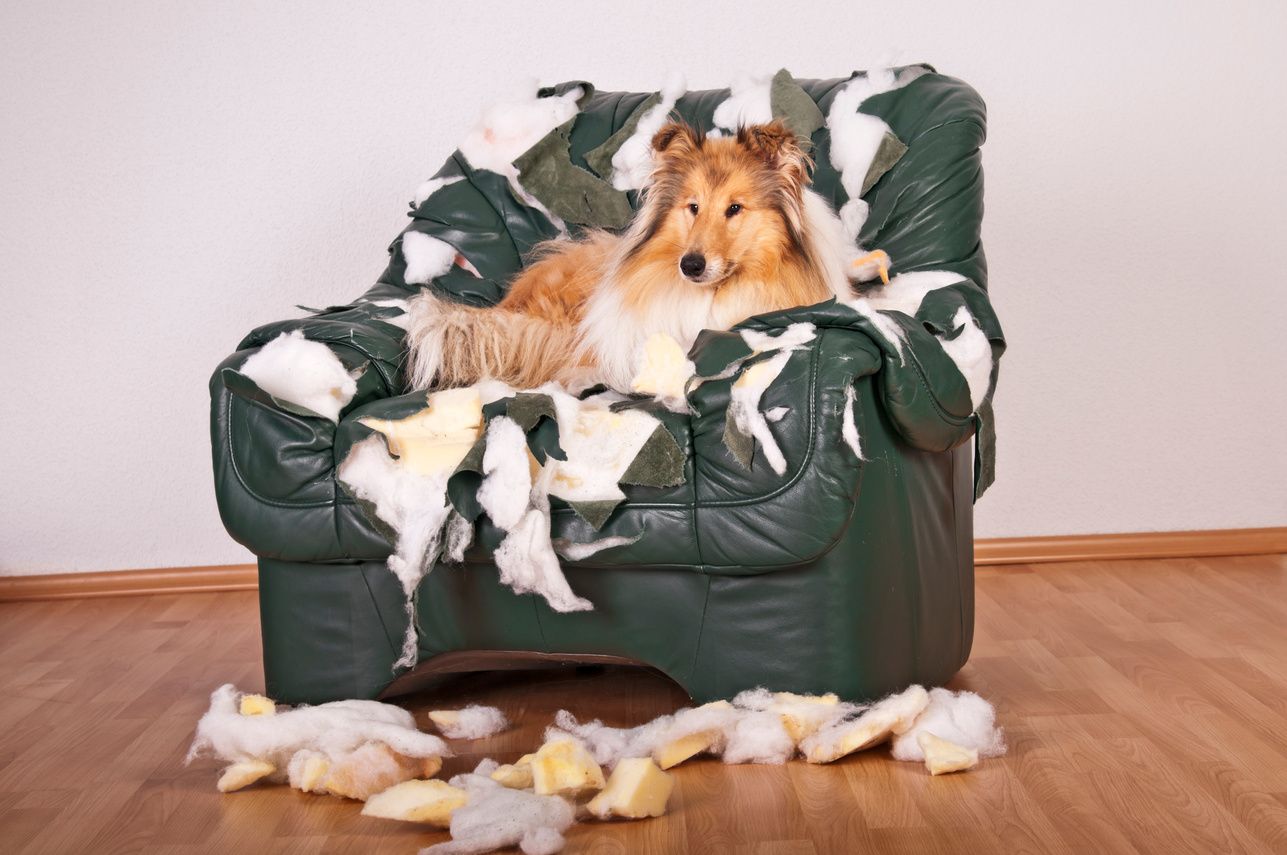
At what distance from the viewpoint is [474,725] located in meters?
1.90

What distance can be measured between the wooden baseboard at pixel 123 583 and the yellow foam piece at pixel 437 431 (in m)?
1.54

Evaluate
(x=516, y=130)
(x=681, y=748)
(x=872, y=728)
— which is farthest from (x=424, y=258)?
(x=872, y=728)

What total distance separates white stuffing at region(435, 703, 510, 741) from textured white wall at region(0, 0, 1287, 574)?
154 cm

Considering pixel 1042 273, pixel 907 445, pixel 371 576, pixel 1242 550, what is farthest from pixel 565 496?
pixel 1242 550

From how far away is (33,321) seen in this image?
3064mm

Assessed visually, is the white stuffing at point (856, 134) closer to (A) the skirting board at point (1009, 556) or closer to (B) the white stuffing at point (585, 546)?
(B) the white stuffing at point (585, 546)

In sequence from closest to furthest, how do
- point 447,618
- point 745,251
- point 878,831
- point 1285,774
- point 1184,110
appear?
point 878,831 < point 1285,774 < point 447,618 < point 745,251 < point 1184,110

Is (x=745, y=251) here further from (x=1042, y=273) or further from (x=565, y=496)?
(x=1042, y=273)

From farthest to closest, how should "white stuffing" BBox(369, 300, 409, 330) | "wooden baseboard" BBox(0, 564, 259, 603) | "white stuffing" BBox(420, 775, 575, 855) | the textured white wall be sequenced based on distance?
"wooden baseboard" BBox(0, 564, 259, 603) < the textured white wall < "white stuffing" BBox(369, 300, 409, 330) < "white stuffing" BBox(420, 775, 575, 855)

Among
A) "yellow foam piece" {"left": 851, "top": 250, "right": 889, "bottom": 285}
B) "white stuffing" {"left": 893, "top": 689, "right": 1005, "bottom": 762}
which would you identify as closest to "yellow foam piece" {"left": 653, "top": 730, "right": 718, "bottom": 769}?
"white stuffing" {"left": 893, "top": 689, "right": 1005, "bottom": 762}

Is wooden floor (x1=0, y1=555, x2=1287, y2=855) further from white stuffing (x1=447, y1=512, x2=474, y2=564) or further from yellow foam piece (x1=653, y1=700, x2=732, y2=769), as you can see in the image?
white stuffing (x1=447, y1=512, x2=474, y2=564)

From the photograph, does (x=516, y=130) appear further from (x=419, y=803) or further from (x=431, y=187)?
(x=419, y=803)

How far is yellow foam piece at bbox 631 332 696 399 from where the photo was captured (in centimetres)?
178

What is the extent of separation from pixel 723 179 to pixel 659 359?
1.67 feet
